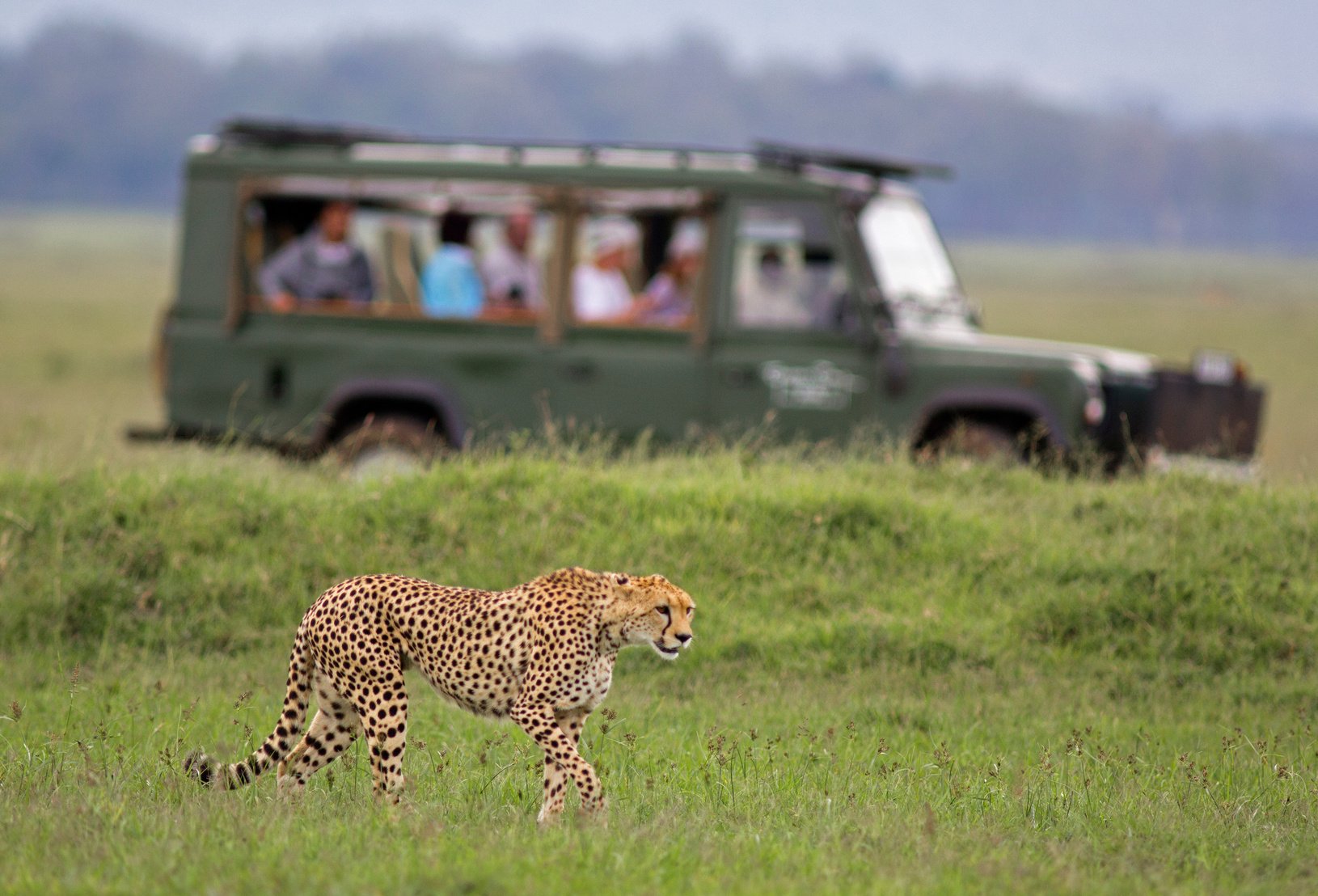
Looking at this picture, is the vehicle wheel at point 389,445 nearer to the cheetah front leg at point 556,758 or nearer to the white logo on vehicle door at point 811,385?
the white logo on vehicle door at point 811,385

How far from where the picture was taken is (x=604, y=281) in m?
11.7

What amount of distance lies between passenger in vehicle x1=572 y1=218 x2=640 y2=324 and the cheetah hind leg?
19.5 ft

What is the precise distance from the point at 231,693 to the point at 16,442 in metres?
6.58

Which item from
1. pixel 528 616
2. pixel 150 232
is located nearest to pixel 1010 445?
pixel 528 616

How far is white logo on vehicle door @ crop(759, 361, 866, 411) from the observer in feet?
35.7

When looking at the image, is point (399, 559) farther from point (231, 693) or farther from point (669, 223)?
point (669, 223)

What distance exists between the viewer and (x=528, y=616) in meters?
5.25

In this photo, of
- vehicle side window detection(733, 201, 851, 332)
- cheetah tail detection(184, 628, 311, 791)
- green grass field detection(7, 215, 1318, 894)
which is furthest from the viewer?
vehicle side window detection(733, 201, 851, 332)

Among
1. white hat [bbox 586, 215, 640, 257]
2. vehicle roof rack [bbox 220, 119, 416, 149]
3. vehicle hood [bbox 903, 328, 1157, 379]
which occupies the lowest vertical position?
vehicle hood [bbox 903, 328, 1157, 379]

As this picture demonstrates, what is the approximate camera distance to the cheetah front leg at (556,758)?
5016 millimetres

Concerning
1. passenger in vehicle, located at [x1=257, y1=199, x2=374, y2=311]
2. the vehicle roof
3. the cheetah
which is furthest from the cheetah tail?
passenger in vehicle, located at [x1=257, y1=199, x2=374, y2=311]

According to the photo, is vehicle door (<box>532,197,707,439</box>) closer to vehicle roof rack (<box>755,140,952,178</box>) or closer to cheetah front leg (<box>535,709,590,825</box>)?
vehicle roof rack (<box>755,140,952,178</box>)

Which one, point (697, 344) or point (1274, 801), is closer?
point (1274, 801)

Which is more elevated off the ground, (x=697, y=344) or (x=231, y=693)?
(x=697, y=344)
